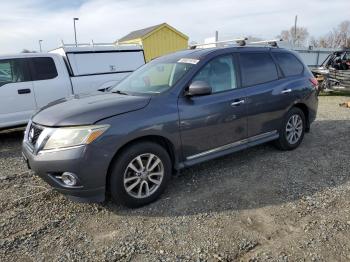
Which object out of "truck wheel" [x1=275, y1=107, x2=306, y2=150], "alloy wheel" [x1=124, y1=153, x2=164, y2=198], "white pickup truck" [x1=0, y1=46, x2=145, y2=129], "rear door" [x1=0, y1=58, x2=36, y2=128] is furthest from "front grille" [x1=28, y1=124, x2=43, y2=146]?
"truck wheel" [x1=275, y1=107, x2=306, y2=150]

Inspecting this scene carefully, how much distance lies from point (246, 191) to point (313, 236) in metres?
1.06

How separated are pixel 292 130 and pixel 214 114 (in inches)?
80.0

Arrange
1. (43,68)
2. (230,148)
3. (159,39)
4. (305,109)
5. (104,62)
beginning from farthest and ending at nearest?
(159,39), (104,62), (43,68), (305,109), (230,148)

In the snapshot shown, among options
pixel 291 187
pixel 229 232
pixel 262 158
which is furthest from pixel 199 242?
pixel 262 158

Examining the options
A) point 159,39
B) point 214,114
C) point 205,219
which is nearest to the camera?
point 205,219

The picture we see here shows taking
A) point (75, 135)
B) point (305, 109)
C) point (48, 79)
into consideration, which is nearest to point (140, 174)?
point (75, 135)

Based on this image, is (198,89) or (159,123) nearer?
(159,123)

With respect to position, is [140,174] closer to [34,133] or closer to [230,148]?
[34,133]

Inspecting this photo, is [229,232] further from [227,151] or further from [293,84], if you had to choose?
[293,84]

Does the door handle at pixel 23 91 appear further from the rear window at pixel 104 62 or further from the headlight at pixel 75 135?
the headlight at pixel 75 135

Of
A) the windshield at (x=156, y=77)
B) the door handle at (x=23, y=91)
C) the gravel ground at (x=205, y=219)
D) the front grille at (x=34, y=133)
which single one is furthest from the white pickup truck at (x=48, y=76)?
the front grille at (x=34, y=133)

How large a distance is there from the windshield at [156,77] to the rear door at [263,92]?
3.25 ft

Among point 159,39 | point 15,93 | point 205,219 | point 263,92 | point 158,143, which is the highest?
point 159,39

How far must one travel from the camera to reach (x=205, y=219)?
11.2 feet
